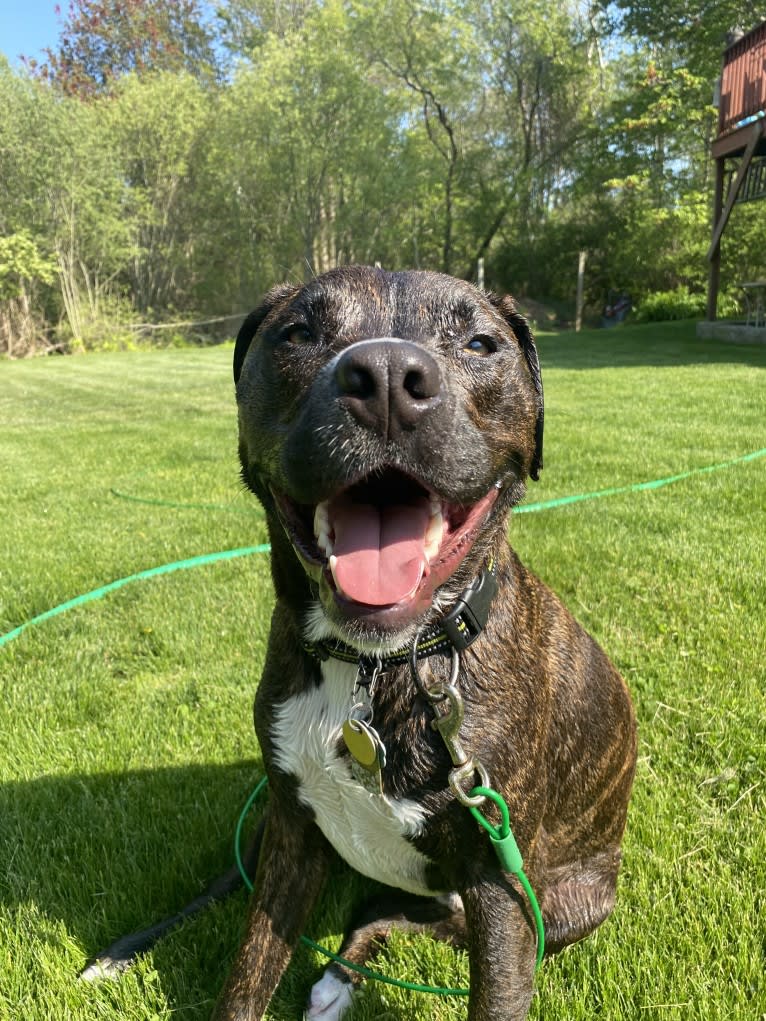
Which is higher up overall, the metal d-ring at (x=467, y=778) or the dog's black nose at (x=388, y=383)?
the dog's black nose at (x=388, y=383)

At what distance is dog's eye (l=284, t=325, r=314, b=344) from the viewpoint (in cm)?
187

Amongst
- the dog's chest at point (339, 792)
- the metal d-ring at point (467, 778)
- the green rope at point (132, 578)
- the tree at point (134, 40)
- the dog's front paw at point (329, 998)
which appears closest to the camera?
the metal d-ring at point (467, 778)

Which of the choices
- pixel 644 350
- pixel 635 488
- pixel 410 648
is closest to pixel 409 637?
pixel 410 648

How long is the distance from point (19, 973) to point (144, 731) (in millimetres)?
1114

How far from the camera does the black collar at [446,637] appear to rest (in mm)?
1769

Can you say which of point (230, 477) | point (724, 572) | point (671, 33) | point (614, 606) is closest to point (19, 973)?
point (614, 606)

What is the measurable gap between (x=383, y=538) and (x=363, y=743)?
0.48m

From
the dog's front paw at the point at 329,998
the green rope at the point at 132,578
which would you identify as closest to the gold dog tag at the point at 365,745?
the dog's front paw at the point at 329,998

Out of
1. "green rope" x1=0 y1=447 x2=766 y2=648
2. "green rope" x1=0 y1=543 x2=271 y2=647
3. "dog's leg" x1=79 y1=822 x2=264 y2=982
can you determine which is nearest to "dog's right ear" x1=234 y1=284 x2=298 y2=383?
"dog's leg" x1=79 y1=822 x2=264 y2=982

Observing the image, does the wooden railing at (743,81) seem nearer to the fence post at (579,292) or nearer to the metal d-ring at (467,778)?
the fence post at (579,292)

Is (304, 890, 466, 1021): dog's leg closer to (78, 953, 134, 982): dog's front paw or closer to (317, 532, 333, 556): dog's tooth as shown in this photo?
(78, 953, 134, 982): dog's front paw

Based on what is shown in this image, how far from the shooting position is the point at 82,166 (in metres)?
28.4

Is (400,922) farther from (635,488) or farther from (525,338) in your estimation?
(635,488)

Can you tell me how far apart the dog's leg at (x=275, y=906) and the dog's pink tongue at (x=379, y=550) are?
2.68 feet
